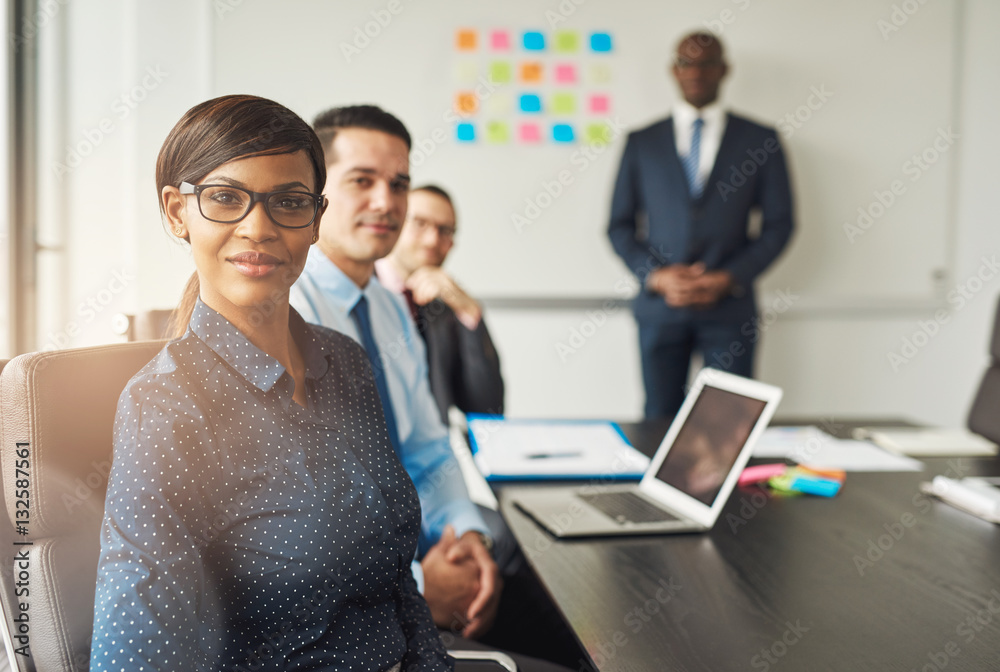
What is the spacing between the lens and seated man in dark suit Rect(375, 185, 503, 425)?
1954mm

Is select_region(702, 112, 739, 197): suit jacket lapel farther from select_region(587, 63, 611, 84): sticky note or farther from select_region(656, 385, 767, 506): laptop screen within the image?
select_region(656, 385, 767, 506): laptop screen

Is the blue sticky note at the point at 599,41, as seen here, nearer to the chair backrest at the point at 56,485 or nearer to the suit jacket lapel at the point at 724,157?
the suit jacket lapel at the point at 724,157

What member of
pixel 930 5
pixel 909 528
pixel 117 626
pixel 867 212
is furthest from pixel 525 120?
pixel 117 626

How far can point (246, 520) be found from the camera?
64cm

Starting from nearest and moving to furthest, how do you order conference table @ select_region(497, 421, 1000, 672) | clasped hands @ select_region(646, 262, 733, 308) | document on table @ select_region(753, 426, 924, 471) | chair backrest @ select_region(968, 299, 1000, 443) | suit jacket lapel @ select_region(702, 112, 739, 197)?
1. conference table @ select_region(497, 421, 1000, 672)
2. document on table @ select_region(753, 426, 924, 471)
3. chair backrest @ select_region(968, 299, 1000, 443)
4. clasped hands @ select_region(646, 262, 733, 308)
5. suit jacket lapel @ select_region(702, 112, 739, 197)

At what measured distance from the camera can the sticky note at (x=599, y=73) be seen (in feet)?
10.8

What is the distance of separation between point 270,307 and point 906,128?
140 inches

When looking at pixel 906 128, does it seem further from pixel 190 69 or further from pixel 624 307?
pixel 190 69

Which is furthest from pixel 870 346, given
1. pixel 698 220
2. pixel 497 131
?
pixel 497 131

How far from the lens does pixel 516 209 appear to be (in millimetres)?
3312

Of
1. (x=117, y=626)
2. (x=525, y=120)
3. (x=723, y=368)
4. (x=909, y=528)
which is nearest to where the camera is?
(x=117, y=626)

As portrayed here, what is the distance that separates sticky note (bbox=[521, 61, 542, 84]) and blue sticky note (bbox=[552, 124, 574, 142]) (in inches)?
8.0

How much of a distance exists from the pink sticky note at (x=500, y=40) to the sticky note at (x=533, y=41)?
0.07 meters

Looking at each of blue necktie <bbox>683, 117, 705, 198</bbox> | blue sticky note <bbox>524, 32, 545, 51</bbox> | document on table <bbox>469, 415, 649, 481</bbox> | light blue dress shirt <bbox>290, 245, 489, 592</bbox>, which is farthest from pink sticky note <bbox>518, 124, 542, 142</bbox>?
light blue dress shirt <bbox>290, 245, 489, 592</bbox>
